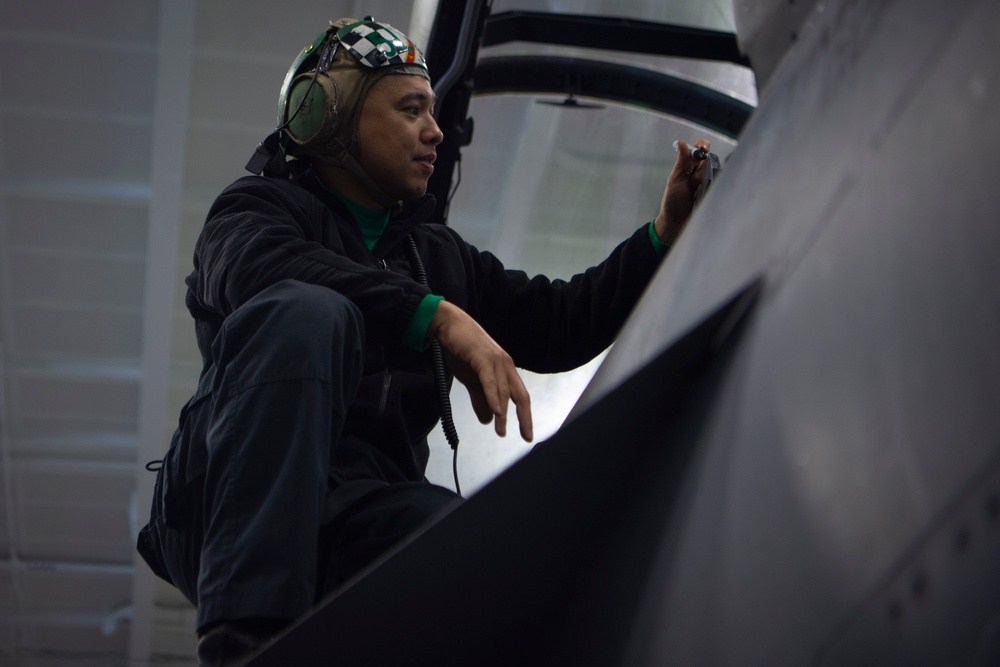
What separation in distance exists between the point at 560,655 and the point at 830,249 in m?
0.50

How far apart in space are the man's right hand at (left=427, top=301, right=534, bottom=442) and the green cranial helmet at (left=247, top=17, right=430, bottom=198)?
2.02 feet

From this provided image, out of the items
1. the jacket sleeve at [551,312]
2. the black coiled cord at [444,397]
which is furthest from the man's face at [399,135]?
the black coiled cord at [444,397]

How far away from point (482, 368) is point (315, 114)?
2.77 feet

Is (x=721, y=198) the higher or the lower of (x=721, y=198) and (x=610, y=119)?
the higher

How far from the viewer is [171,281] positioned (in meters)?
5.71

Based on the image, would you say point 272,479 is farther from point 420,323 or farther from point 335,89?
point 335,89

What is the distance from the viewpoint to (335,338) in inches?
52.9

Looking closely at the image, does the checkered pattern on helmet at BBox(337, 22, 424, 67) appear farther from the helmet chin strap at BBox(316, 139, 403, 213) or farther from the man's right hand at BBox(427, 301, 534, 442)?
the man's right hand at BBox(427, 301, 534, 442)

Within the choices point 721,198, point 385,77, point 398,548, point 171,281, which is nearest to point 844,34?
point 721,198

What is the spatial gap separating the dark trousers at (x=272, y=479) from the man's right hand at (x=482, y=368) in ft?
0.37

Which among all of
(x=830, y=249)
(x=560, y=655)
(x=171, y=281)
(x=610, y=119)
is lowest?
(x=171, y=281)

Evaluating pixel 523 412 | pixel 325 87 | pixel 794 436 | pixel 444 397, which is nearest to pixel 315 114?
pixel 325 87

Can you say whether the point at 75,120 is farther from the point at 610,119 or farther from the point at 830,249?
the point at 830,249

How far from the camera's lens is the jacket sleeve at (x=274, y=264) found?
59.4 inches
